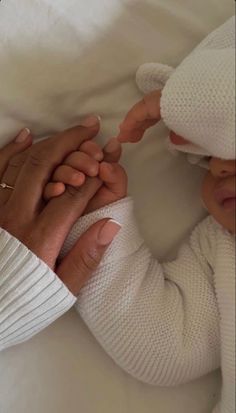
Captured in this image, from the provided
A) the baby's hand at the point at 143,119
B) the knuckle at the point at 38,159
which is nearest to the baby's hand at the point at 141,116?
the baby's hand at the point at 143,119

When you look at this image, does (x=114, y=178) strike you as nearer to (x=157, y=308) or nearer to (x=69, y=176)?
(x=69, y=176)

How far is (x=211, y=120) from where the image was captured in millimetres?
714

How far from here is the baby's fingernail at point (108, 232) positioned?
0.80m

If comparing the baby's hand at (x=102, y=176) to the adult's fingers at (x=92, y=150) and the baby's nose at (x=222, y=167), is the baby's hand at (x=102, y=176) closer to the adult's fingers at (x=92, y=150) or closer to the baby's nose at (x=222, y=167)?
the adult's fingers at (x=92, y=150)

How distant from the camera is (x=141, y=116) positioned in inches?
31.4

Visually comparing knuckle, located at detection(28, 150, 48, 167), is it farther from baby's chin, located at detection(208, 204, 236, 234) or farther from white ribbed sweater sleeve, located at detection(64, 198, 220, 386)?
baby's chin, located at detection(208, 204, 236, 234)

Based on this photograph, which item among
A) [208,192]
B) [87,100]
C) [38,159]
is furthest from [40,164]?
[208,192]

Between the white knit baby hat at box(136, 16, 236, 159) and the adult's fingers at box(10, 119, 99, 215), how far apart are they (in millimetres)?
146

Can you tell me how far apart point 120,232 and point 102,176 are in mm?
79

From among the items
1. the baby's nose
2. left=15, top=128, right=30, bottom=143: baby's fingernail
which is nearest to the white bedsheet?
left=15, top=128, right=30, bottom=143: baby's fingernail

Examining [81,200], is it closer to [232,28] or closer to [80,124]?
[80,124]

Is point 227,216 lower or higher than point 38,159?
lower

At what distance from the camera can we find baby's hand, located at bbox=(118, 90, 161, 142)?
0.79 meters

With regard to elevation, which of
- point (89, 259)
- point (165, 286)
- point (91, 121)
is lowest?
point (165, 286)
